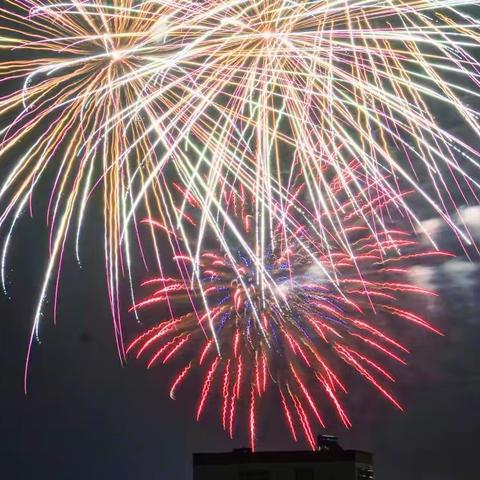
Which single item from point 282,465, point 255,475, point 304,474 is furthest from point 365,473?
point 255,475

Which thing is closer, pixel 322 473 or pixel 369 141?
pixel 369 141

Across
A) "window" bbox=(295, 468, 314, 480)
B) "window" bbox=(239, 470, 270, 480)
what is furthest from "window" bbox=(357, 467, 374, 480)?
"window" bbox=(239, 470, 270, 480)

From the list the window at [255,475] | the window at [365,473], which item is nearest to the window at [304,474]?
the window at [255,475]

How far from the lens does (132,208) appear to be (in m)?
19.2

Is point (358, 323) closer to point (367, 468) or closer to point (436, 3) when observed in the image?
point (367, 468)

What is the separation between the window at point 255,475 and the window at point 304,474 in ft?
2.20

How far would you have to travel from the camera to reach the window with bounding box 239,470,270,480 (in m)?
23.5

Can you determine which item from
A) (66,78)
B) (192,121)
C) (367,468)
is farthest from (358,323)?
(66,78)

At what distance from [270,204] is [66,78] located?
4.56 meters

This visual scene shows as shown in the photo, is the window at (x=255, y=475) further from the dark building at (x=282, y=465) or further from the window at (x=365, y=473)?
the window at (x=365, y=473)

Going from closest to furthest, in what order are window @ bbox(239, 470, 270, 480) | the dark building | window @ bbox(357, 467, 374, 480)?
the dark building, window @ bbox(357, 467, 374, 480), window @ bbox(239, 470, 270, 480)

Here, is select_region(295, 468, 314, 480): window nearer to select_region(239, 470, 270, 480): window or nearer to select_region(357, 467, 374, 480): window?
select_region(239, 470, 270, 480): window

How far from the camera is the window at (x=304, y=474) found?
920 inches

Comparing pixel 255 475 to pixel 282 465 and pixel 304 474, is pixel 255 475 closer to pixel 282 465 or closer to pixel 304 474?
pixel 282 465
